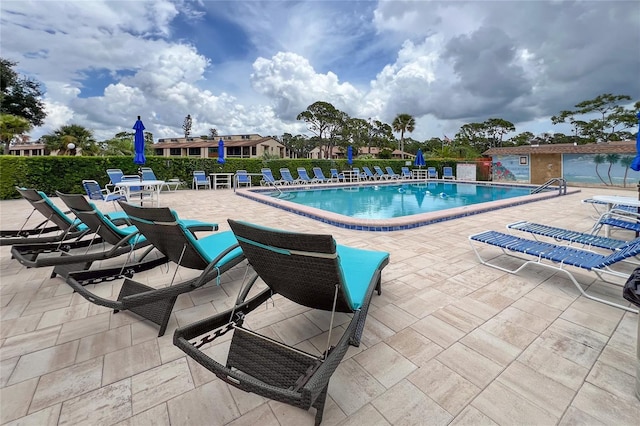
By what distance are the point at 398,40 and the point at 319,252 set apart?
53.3ft

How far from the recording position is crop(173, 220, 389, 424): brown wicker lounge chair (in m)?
1.34

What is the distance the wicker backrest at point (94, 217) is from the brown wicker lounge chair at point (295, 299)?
7.29ft

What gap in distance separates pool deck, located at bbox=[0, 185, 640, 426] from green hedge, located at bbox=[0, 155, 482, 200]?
381 inches

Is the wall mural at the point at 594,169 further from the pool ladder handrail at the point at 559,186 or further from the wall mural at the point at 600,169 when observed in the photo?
the pool ladder handrail at the point at 559,186

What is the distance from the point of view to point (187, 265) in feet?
8.63

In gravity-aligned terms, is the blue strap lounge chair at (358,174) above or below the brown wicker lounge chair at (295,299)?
above

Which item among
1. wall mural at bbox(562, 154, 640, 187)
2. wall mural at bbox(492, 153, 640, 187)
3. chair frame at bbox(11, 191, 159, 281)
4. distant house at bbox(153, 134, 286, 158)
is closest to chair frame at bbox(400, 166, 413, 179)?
wall mural at bbox(492, 153, 640, 187)

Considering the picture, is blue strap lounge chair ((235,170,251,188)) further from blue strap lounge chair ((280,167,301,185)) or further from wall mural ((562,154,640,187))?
wall mural ((562,154,640,187))

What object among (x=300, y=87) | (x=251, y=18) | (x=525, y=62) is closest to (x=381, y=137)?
(x=300, y=87)

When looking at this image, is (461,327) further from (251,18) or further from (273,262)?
(251,18)

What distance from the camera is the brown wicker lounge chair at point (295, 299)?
134cm

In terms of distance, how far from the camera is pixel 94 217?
3.17 m

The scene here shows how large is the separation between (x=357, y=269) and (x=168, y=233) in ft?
5.14

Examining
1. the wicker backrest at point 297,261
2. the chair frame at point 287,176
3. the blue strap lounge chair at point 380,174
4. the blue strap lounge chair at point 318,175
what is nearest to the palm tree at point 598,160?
the blue strap lounge chair at point 380,174
